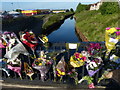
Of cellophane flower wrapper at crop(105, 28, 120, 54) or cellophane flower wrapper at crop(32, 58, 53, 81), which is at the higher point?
cellophane flower wrapper at crop(105, 28, 120, 54)

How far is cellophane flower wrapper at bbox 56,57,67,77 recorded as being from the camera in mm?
3908

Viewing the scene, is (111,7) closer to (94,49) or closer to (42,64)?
(94,49)

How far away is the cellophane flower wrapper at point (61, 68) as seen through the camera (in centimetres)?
391

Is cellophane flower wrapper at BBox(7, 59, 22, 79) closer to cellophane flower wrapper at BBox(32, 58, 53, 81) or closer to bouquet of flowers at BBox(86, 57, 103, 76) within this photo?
cellophane flower wrapper at BBox(32, 58, 53, 81)

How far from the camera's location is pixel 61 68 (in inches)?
157

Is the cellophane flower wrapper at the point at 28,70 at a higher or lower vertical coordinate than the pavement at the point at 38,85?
higher

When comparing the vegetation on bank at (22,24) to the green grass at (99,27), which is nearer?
the green grass at (99,27)

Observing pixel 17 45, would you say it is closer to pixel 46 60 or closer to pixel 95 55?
pixel 46 60

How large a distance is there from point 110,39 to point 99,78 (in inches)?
54.3

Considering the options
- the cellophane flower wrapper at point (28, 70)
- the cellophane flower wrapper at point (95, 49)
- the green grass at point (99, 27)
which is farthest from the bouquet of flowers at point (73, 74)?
the green grass at point (99, 27)

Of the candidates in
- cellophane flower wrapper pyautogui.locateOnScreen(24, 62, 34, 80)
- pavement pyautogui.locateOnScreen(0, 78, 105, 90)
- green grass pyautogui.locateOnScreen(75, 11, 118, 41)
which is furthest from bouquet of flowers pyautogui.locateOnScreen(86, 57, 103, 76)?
green grass pyautogui.locateOnScreen(75, 11, 118, 41)

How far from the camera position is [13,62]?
13.6 feet

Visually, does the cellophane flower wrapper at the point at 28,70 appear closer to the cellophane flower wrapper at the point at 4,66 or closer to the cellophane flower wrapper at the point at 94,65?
the cellophane flower wrapper at the point at 4,66

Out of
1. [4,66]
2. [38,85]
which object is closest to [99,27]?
[38,85]
